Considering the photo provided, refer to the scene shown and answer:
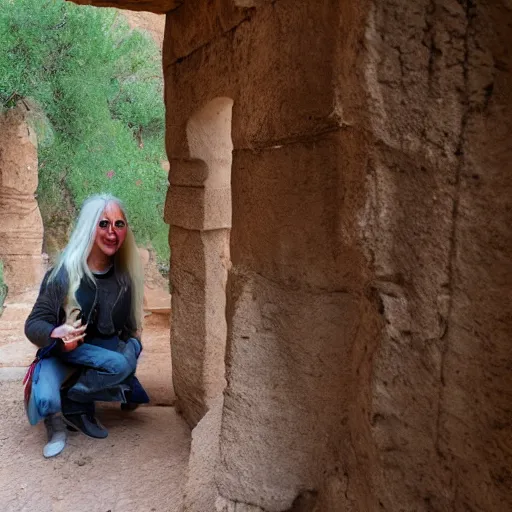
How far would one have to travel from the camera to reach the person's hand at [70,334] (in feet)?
12.6

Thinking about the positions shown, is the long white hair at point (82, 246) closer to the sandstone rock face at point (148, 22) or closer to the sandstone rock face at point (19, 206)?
the sandstone rock face at point (19, 206)

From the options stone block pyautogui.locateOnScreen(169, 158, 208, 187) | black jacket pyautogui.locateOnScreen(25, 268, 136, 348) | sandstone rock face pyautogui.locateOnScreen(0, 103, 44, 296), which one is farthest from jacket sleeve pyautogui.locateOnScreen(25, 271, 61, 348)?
sandstone rock face pyautogui.locateOnScreen(0, 103, 44, 296)

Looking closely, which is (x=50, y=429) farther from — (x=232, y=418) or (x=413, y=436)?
(x=413, y=436)

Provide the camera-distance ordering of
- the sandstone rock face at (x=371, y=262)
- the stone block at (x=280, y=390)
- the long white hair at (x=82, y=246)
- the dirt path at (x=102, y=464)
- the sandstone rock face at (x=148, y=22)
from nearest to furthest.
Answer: the sandstone rock face at (x=371, y=262)
the stone block at (x=280, y=390)
the dirt path at (x=102, y=464)
the long white hair at (x=82, y=246)
the sandstone rock face at (x=148, y=22)

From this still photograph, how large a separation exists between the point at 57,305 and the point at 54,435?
37.2 inches

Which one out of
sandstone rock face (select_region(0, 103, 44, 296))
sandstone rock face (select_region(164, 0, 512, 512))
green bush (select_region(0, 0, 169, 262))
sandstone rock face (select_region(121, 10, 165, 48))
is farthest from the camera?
sandstone rock face (select_region(121, 10, 165, 48))

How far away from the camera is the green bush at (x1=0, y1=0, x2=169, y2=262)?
31.4 ft

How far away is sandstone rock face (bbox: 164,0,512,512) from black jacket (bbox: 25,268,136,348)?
83.5 inches

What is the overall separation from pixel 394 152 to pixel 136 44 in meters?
11.7

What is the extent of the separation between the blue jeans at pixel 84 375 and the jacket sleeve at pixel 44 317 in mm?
256

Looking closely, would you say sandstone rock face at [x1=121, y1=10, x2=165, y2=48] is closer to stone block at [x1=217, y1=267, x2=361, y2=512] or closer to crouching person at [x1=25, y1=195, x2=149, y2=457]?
crouching person at [x1=25, y1=195, x2=149, y2=457]

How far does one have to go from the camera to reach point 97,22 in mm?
10242

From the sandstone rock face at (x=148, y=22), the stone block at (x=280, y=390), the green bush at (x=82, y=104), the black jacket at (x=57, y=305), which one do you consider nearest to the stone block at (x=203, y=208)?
the black jacket at (x=57, y=305)

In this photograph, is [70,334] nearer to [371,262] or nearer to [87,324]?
[87,324]
